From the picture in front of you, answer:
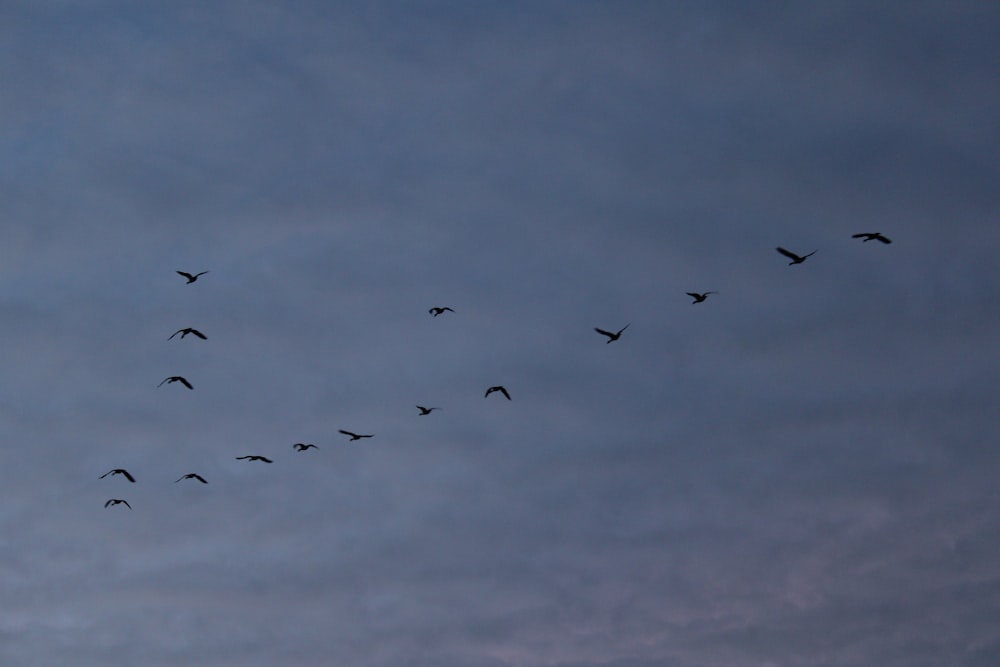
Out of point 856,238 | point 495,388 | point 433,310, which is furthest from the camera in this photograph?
point 433,310

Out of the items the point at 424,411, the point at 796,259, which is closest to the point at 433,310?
the point at 424,411

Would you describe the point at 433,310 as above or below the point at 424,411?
above

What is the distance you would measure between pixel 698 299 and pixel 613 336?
14278 millimetres

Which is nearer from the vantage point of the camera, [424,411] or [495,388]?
[495,388]

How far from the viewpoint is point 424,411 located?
175m

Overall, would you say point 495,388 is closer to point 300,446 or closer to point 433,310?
point 433,310

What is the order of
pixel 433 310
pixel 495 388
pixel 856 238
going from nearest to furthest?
pixel 856 238 < pixel 495 388 < pixel 433 310

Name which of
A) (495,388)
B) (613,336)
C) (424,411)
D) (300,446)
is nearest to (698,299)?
(613,336)

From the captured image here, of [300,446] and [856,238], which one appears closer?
[856,238]

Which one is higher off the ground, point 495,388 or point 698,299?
point 698,299

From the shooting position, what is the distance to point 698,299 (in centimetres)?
15488

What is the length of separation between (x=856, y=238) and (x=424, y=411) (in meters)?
65.2

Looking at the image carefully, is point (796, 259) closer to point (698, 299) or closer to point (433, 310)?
point (698, 299)

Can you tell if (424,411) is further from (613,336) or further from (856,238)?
(856,238)
